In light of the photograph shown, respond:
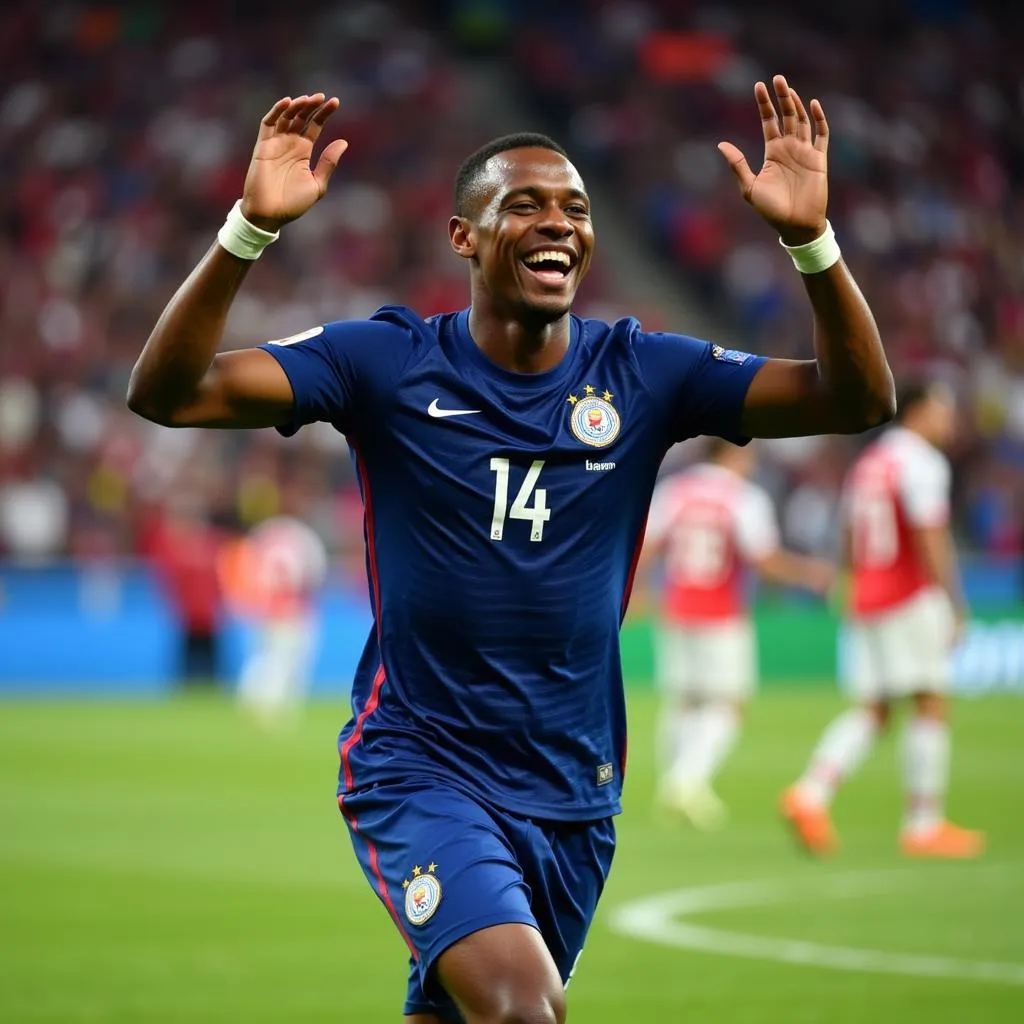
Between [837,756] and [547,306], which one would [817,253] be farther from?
[837,756]

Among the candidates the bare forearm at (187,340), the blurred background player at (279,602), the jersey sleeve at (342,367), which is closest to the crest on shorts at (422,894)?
the jersey sleeve at (342,367)

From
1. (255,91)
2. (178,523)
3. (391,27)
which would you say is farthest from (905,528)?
(391,27)

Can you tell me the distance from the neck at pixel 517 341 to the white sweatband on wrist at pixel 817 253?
611mm

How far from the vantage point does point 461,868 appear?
4453 millimetres

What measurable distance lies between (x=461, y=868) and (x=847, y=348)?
4.87ft

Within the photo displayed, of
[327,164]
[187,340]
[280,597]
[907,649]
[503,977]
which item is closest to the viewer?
[503,977]

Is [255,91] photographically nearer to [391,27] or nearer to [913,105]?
[391,27]

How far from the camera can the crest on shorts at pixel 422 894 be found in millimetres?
4469

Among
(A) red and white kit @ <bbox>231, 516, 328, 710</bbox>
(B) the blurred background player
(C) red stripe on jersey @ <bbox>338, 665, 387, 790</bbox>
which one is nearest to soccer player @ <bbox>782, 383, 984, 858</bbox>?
(C) red stripe on jersey @ <bbox>338, 665, 387, 790</bbox>

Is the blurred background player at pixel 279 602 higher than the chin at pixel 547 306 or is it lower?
higher

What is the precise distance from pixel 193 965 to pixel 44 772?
26.1 feet

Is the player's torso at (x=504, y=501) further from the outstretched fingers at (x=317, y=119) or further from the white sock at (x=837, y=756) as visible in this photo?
the white sock at (x=837, y=756)

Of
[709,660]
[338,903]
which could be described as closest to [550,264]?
[338,903]

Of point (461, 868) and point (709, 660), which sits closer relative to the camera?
point (461, 868)
